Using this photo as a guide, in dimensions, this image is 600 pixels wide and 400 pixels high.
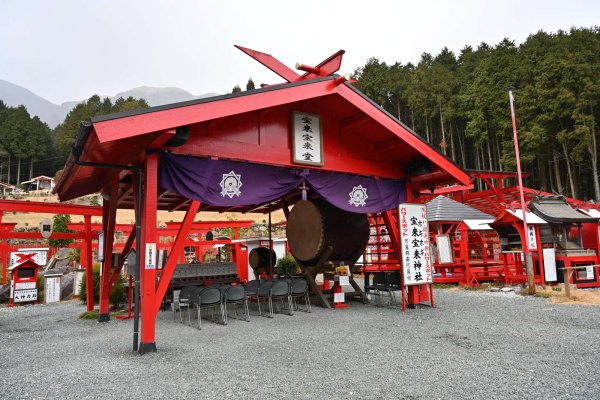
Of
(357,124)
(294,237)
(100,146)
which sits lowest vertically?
(294,237)

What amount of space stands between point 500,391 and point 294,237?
7.65m

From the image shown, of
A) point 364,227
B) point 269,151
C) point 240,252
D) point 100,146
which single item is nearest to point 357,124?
point 269,151

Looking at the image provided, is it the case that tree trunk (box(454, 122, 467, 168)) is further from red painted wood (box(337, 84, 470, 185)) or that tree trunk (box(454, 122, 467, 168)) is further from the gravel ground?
the gravel ground

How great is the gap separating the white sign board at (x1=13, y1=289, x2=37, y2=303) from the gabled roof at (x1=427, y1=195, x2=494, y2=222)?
15.6m

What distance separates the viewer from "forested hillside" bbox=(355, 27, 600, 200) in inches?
966

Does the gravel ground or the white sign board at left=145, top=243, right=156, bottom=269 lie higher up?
the white sign board at left=145, top=243, right=156, bottom=269

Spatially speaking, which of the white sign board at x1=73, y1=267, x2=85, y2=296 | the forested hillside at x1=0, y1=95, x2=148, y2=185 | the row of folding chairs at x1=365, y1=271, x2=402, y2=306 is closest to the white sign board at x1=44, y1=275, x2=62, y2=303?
the white sign board at x1=73, y1=267, x2=85, y2=296

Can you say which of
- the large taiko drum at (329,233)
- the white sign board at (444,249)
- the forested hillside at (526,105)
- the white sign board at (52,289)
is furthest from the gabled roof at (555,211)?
the white sign board at (52,289)

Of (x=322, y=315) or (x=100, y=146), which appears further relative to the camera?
(x=322, y=315)

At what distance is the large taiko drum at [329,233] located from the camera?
32.6 ft

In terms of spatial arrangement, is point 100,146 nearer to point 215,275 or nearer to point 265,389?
point 265,389

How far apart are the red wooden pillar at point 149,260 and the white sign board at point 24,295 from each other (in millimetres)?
11098

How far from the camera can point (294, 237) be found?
435 inches

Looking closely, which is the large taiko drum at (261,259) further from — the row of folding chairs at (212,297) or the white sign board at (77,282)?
the white sign board at (77,282)
